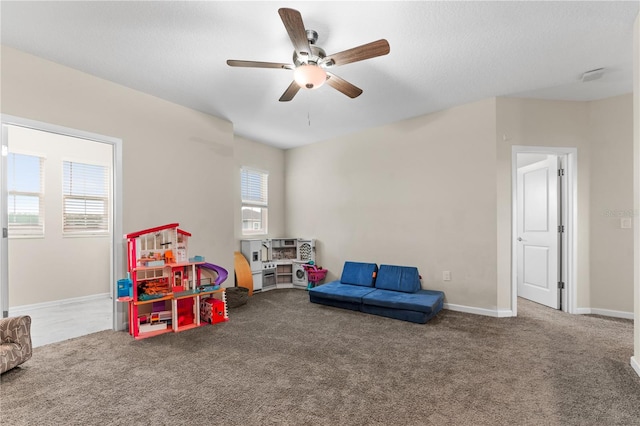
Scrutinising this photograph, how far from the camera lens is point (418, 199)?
4.43 meters

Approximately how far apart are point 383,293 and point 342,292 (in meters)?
0.56

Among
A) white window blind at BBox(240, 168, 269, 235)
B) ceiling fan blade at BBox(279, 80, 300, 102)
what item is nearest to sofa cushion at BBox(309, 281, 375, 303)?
white window blind at BBox(240, 168, 269, 235)

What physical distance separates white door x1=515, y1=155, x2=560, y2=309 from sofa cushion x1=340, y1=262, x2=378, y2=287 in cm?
203

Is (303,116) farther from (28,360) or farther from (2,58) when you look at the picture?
(28,360)

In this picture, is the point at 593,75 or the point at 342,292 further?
the point at 342,292

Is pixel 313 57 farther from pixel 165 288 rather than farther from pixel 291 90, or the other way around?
pixel 165 288

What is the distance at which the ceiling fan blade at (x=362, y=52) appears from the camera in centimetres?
208

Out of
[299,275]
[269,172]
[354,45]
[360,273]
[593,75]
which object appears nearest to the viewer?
[354,45]

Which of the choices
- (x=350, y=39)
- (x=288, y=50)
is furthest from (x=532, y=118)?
(x=288, y=50)

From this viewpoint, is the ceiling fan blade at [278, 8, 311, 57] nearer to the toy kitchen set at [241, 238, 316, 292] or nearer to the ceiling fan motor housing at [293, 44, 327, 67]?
the ceiling fan motor housing at [293, 44, 327, 67]

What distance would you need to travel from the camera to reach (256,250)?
5312 millimetres

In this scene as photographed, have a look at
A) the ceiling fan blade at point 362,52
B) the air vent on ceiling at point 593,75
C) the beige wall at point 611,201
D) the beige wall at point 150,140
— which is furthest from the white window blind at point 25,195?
the beige wall at point 611,201

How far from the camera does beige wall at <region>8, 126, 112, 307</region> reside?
4082mm

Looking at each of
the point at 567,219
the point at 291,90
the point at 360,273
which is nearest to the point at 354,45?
the point at 291,90
